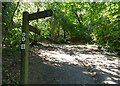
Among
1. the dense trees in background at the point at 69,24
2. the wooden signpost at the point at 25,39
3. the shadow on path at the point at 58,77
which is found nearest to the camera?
the wooden signpost at the point at 25,39

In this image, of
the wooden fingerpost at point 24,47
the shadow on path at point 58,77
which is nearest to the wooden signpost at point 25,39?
the wooden fingerpost at point 24,47

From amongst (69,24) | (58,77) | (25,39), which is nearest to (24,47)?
(25,39)

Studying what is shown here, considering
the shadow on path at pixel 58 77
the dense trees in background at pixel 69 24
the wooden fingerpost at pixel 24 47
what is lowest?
the shadow on path at pixel 58 77

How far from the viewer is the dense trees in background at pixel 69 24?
257 inches

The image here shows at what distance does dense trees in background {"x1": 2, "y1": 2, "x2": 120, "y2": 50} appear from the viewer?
6.52 metres

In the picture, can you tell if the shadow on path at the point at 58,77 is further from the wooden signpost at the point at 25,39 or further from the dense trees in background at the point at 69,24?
the dense trees in background at the point at 69,24

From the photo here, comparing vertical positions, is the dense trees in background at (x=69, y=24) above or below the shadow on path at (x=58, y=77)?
above

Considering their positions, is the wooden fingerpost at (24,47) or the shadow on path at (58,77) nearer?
the wooden fingerpost at (24,47)

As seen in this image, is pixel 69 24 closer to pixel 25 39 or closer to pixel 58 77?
pixel 58 77

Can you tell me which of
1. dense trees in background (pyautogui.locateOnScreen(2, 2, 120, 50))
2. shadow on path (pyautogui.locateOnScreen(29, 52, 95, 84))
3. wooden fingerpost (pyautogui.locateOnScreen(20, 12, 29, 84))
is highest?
dense trees in background (pyautogui.locateOnScreen(2, 2, 120, 50))

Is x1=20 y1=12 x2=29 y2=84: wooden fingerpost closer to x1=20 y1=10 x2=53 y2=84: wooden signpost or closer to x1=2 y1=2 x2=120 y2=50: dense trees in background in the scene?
x1=20 y1=10 x2=53 y2=84: wooden signpost

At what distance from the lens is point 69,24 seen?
2045cm

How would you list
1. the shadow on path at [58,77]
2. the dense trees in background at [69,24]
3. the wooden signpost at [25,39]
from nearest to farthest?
1. the wooden signpost at [25,39]
2. the shadow on path at [58,77]
3. the dense trees in background at [69,24]

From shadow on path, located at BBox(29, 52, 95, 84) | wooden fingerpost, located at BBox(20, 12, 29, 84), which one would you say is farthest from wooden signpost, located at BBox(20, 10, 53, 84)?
shadow on path, located at BBox(29, 52, 95, 84)
